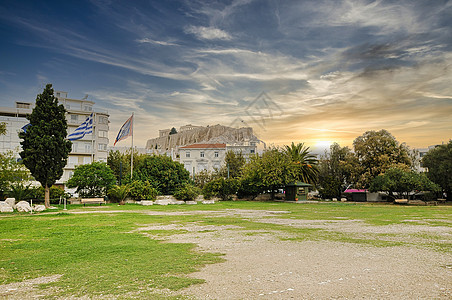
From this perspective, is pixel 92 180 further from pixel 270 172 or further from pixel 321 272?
pixel 321 272

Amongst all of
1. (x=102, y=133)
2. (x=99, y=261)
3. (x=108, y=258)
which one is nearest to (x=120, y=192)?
(x=108, y=258)

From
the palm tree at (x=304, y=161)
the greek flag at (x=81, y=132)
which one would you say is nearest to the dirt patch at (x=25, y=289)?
the greek flag at (x=81, y=132)

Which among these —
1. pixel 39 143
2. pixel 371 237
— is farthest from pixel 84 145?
pixel 371 237

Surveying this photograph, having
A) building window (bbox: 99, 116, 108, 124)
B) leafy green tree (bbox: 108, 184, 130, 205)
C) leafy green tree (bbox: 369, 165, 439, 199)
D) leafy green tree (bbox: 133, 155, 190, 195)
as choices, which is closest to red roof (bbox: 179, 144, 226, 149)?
building window (bbox: 99, 116, 108, 124)

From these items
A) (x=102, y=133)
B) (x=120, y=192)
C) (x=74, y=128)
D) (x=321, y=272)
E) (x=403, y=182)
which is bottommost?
(x=321, y=272)

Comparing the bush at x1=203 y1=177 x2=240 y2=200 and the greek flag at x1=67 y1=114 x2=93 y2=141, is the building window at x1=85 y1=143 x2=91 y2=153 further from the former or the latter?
the bush at x1=203 y1=177 x2=240 y2=200

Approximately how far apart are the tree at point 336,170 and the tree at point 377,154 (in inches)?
56.9

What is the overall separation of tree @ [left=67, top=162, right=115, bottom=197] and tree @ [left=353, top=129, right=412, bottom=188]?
34267 millimetres

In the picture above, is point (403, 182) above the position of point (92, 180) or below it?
above

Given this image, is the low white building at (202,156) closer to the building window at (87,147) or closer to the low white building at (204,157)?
the low white building at (204,157)

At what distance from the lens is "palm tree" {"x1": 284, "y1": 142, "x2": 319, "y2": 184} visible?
51250mm

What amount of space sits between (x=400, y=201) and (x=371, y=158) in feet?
38.9

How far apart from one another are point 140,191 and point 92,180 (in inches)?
252

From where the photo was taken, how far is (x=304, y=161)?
173ft
